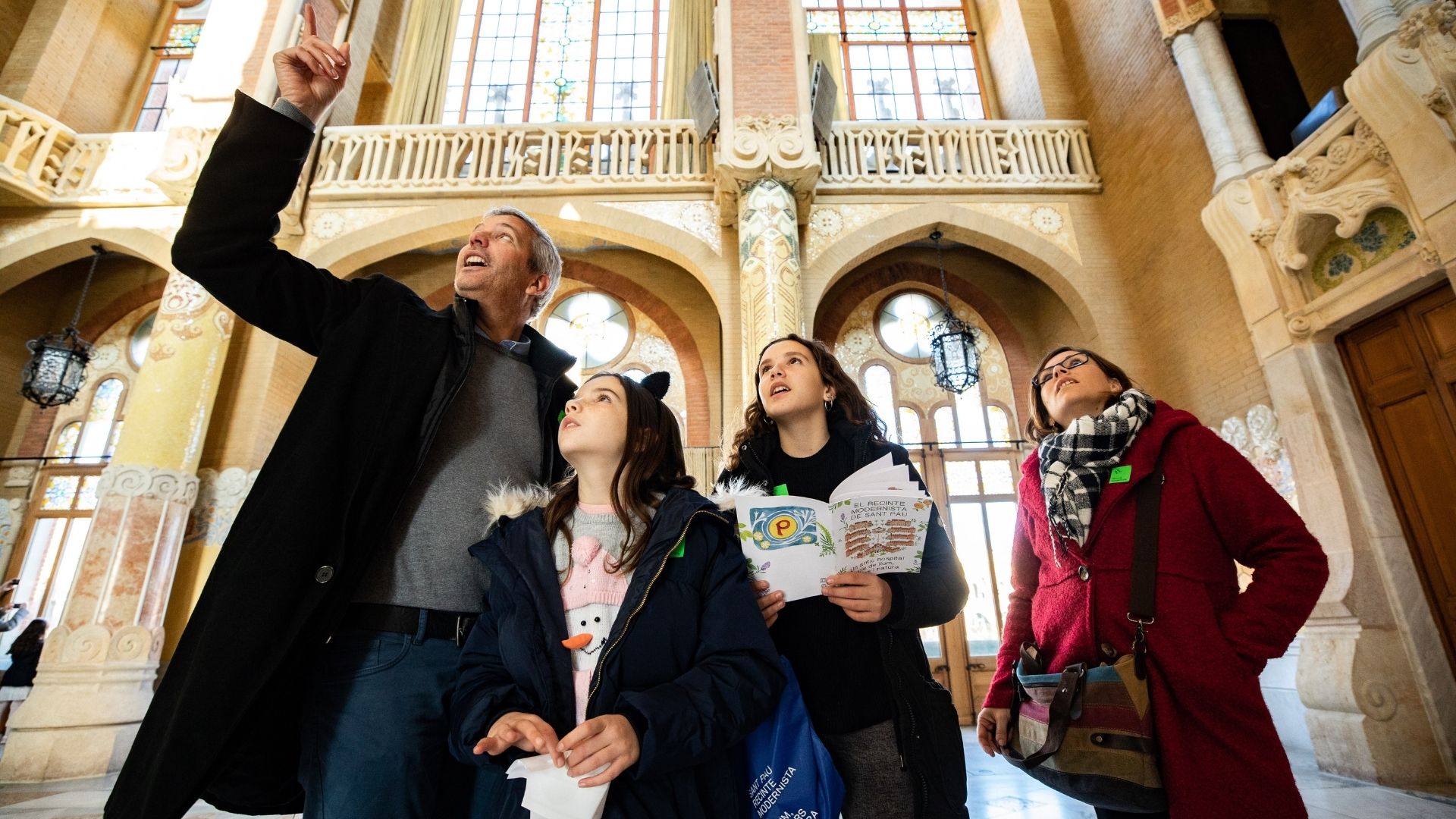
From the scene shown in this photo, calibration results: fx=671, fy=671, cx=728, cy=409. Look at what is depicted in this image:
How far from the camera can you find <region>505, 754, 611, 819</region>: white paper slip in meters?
1.16

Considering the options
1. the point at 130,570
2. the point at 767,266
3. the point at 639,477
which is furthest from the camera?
the point at 767,266

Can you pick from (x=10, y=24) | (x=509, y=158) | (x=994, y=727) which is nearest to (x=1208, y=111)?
(x=994, y=727)

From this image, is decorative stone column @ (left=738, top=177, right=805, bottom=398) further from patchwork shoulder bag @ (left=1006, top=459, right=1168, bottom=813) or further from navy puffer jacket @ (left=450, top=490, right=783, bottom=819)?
navy puffer jacket @ (left=450, top=490, right=783, bottom=819)

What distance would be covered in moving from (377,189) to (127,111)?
5.96 m

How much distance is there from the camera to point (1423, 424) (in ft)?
15.4

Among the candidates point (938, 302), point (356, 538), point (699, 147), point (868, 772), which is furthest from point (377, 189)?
point (868, 772)

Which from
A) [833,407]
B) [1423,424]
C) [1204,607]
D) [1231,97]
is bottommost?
[1204,607]

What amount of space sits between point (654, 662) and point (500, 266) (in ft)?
3.87

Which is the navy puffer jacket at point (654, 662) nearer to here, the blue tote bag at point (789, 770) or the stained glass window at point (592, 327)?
the blue tote bag at point (789, 770)

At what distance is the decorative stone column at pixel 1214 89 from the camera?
5.85 m

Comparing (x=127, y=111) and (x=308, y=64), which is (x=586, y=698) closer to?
(x=308, y=64)

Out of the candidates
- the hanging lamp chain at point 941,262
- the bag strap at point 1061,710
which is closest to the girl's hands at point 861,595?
the bag strap at point 1061,710

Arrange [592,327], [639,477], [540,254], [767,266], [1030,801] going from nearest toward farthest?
[639,477] → [540,254] → [1030,801] → [767,266] → [592,327]

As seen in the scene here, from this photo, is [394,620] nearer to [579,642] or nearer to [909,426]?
[579,642]
